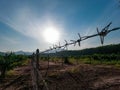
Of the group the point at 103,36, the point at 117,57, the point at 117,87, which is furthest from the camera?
the point at 117,57

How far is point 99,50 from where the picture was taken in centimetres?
7769

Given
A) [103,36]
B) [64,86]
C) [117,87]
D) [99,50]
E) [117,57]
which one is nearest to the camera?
[103,36]

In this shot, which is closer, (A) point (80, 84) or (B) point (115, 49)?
(A) point (80, 84)

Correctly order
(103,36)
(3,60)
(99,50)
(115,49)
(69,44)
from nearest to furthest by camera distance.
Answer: (103,36), (69,44), (3,60), (115,49), (99,50)

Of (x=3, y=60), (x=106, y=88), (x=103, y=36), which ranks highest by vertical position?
(x=3, y=60)

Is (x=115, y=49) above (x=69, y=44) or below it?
above

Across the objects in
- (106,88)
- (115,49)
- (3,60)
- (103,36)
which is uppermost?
(115,49)

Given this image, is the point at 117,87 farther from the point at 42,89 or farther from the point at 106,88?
the point at 42,89

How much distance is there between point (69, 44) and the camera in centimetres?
430

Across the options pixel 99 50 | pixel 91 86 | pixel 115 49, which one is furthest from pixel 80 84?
pixel 99 50

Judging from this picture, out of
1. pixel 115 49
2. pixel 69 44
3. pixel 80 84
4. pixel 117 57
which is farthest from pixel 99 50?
pixel 69 44

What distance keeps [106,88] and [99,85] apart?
623mm

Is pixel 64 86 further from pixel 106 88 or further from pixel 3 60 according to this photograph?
pixel 3 60

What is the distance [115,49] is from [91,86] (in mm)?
63414
